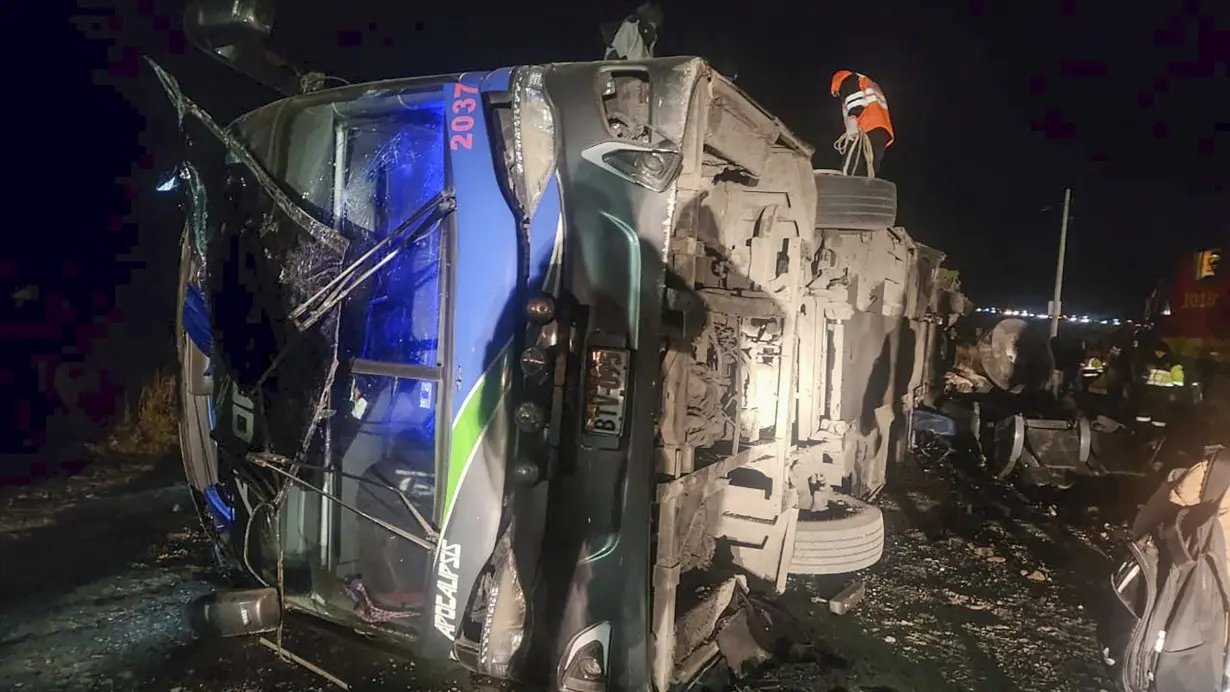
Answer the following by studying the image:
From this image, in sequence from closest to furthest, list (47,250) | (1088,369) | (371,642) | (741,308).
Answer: (371,642) → (741,308) → (47,250) → (1088,369)

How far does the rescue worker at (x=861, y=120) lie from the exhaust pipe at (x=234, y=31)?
4121 millimetres

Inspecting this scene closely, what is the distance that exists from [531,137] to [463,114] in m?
0.29

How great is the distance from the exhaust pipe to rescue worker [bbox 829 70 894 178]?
4121 millimetres

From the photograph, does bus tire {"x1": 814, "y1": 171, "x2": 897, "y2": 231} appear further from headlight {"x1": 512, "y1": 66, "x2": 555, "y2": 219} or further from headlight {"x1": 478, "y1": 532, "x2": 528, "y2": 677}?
headlight {"x1": 478, "y1": 532, "x2": 528, "y2": 677}

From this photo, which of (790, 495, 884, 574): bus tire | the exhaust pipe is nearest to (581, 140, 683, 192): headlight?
the exhaust pipe

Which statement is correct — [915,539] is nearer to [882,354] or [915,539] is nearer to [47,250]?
[882,354]

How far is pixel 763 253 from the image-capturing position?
14.1 ft

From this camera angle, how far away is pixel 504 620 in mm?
2711

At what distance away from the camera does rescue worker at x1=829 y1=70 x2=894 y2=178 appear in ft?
19.3

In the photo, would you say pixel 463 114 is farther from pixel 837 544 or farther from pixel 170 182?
pixel 837 544

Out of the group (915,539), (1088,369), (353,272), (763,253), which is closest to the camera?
(353,272)

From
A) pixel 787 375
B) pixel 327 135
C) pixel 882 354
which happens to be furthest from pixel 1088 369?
pixel 327 135

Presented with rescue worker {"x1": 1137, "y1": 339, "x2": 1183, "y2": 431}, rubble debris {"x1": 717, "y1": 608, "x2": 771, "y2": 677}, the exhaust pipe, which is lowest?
rubble debris {"x1": 717, "y1": 608, "x2": 771, "y2": 677}

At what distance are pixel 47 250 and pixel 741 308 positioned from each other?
343 inches
